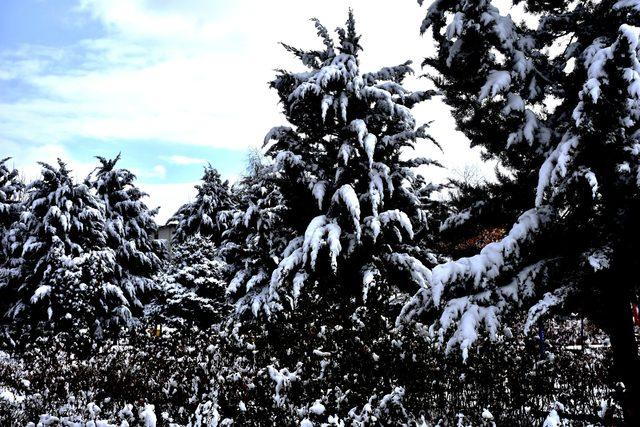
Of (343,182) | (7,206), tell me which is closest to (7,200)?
(7,206)

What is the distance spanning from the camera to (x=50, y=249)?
19453 mm

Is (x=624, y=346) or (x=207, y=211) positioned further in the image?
(x=207, y=211)

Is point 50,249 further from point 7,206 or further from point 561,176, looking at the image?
point 561,176

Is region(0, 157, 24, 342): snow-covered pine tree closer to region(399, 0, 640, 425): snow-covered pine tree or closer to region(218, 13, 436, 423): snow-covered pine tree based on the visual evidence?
region(218, 13, 436, 423): snow-covered pine tree

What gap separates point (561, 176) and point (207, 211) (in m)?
25.1

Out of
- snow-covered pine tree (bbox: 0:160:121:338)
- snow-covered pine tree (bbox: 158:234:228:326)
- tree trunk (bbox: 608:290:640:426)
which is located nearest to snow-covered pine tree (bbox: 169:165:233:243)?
snow-covered pine tree (bbox: 0:160:121:338)

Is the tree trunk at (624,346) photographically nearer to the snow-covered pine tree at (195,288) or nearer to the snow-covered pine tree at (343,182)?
the snow-covered pine tree at (343,182)

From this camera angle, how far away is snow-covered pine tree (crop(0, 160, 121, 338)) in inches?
736

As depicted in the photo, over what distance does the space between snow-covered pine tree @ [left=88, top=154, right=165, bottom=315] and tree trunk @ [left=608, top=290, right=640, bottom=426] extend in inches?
877

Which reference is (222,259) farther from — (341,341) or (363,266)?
(341,341)

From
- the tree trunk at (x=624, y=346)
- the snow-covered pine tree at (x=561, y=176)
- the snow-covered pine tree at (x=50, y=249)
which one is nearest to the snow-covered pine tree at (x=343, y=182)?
the snow-covered pine tree at (x=561, y=176)

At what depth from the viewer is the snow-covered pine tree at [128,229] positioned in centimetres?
2434

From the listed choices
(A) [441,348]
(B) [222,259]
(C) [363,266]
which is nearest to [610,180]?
(A) [441,348]

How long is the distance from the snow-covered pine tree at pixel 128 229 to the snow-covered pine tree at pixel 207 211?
1.96 meters
